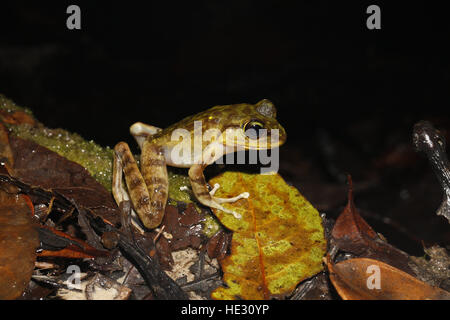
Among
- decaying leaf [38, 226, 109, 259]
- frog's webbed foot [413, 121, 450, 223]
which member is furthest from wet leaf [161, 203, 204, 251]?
frog's webbed foot [413, 121, 450, 223]

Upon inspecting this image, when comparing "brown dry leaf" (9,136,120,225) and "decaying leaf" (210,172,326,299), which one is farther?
"brown dry leaf" (9,136,120,225)

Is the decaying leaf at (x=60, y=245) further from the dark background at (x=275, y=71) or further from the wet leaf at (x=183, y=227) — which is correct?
the dark background at (x=275, y=71)

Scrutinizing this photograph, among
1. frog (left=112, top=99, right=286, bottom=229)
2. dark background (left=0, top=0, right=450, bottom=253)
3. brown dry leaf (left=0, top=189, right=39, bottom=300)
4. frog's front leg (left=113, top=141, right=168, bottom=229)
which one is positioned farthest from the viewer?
dark background (left=0, top=0, right=450, bottom=253)

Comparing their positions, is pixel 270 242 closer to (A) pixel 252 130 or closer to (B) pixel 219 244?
→ (B) pixel 219 244

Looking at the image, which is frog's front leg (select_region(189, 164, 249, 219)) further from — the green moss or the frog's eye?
the frog's eye

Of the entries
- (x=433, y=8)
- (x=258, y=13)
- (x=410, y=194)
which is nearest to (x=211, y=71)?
(x=258, y=13)

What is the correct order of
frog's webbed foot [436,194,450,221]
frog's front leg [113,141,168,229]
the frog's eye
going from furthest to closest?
1. the frog's eye
2. frog's front leg [113,141,168,229]
3. frog's webbed foot [436,194,450,221]

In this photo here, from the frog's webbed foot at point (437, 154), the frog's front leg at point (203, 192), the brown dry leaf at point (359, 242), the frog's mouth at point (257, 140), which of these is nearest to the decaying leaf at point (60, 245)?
the frog's front leg at point (203, 192)

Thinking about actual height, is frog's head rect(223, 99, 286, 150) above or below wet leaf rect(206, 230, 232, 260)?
above
